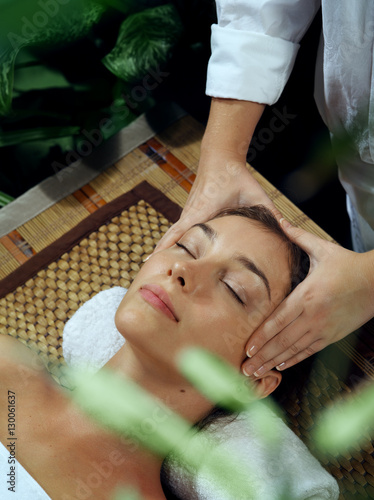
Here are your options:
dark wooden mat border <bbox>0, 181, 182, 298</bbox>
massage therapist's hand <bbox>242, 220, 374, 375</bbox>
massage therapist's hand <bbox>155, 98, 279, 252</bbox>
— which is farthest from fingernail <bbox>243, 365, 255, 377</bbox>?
dark wooden mat border <bbox>0, 181, 182, 298</bbox>

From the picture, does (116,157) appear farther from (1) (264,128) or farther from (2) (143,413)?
(2) (143,413)

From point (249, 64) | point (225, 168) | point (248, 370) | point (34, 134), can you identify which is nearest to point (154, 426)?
point (248, 370)

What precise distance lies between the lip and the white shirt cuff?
Result: 52cm

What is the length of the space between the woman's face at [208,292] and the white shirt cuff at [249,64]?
323 millimetres

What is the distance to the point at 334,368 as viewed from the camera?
4.56ft

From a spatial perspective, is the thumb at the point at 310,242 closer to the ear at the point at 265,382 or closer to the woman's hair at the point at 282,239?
the woman's hair at the point at 282,239

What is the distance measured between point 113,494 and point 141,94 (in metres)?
1.29

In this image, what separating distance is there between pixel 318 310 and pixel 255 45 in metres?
0.61

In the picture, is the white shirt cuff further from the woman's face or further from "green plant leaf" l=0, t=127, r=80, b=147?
"green plant leaf" l=0, t=127, r=80, b=147

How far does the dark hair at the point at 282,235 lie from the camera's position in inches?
48.0

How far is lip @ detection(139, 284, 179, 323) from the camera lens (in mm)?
1072

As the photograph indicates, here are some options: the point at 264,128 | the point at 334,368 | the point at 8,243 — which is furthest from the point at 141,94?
the point at 334,368

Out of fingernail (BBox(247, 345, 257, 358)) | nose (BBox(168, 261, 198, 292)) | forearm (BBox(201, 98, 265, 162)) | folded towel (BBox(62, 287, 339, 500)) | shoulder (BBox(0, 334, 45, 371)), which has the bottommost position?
folded towel (BBox(62, 287, 339, 500))

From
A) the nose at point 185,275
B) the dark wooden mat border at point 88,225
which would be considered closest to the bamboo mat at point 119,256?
the dark wooden mat border at point 88,225
